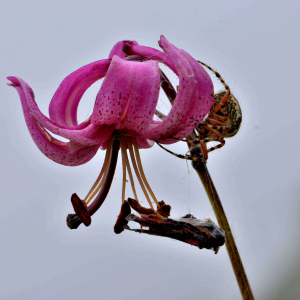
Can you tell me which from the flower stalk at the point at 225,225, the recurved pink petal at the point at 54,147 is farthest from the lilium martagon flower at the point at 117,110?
the flower stalk at the point at 225,225

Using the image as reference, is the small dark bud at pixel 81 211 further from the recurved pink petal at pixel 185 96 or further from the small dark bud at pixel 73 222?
the recurved pink petal at pixel 185 96

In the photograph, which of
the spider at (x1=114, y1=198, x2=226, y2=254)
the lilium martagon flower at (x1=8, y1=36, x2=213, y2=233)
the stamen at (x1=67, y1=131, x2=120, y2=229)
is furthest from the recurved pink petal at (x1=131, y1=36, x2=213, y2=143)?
the spider at (x1=114, y1=198, x2=226, y2=254)

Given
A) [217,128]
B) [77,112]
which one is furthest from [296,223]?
[77,112]

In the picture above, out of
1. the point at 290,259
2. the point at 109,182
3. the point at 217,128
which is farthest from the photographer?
the point at 290,259

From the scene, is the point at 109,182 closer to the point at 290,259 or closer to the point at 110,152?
the point at 110,152

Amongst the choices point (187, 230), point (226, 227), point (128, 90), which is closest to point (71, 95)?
point (128, 90)

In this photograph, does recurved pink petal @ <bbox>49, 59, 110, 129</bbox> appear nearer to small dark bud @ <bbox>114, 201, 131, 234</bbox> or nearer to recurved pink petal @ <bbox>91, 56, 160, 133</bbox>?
recurved pink petal @ <bbox>91, 56, 160, 133</bbox>

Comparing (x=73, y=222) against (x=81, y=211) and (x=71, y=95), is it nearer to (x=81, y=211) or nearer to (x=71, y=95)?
(x=81, y=211)
